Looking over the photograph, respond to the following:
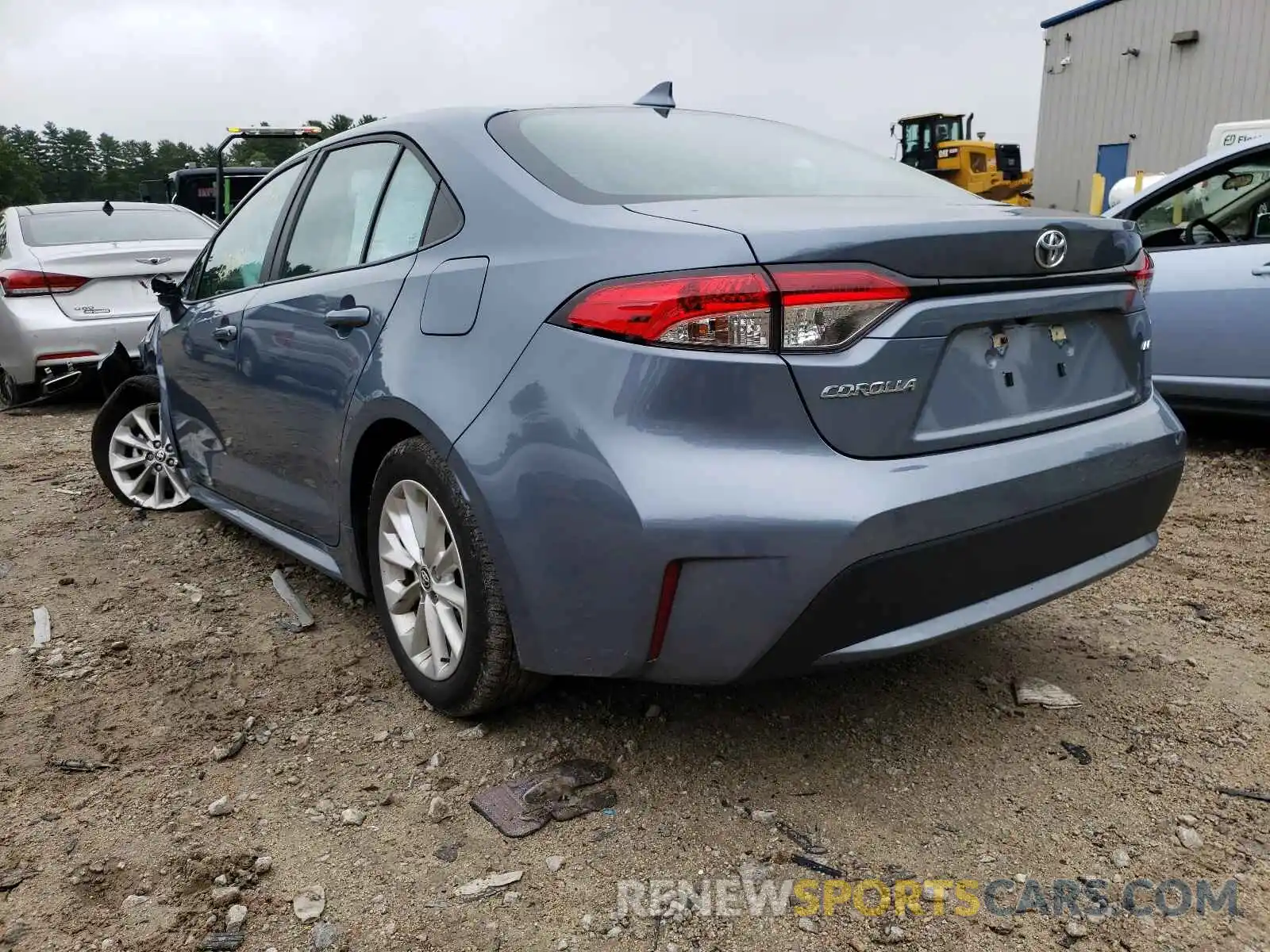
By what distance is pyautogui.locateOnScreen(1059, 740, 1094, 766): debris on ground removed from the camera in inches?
93.6

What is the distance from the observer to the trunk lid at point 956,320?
1894 mm

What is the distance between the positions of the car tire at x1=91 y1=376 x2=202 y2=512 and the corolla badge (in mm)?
3602

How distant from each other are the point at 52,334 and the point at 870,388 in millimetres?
6618

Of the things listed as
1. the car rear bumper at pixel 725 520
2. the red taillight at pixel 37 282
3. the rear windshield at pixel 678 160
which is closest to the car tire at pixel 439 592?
the car rear bumper at pixel 725 520

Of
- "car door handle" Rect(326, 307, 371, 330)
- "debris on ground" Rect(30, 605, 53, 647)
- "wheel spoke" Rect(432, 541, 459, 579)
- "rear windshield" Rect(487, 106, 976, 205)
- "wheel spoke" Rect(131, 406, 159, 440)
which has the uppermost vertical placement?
"rear windshield" Rect(487, 106, 976, 205)

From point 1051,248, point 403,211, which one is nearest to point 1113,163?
point 1051,248

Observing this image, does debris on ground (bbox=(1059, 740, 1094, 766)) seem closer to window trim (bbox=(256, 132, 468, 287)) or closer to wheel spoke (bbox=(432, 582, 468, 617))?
wheel spoke (bbox=(432, 582, 468, 617))

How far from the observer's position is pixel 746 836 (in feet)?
7.00

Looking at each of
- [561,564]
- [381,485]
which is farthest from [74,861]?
[561,564]

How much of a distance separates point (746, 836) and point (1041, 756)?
777 millimetres

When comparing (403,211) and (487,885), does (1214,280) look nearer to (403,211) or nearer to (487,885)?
(403,211)

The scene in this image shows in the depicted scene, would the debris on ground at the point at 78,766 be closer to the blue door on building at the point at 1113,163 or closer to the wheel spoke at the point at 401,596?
the wheel spoke at the point at 401,596

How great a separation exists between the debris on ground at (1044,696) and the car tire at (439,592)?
1.27 meters

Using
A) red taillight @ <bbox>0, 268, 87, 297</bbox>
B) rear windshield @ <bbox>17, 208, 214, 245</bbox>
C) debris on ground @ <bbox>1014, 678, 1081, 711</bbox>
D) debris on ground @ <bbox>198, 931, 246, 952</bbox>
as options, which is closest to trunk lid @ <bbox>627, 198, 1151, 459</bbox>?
debris on ground @ <bbox>1014, 678, 1081, 711</bbox>
